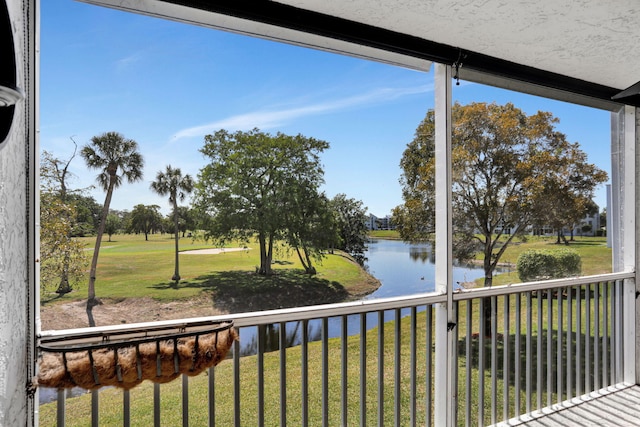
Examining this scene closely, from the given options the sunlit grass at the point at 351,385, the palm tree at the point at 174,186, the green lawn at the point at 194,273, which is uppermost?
the palm tree at the point at 174,186

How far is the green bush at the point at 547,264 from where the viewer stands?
286cm

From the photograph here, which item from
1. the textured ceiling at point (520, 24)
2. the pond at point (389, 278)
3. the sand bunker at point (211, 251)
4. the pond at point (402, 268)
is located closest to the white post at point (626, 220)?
the textured ceiling at point (520, 24)

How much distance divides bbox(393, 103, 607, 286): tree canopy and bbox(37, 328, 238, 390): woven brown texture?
1368 mm

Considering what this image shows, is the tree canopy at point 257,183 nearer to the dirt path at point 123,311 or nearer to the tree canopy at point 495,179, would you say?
the dirt path at point 123,311

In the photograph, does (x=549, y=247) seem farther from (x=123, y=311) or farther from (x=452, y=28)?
(x=123, y=311)

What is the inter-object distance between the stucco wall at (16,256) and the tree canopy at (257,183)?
74 cm

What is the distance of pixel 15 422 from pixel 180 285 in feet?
2.45

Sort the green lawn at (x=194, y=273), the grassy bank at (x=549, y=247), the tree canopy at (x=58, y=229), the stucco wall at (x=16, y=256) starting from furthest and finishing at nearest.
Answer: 1. the grassy bank at (x=549, y=247)
2. the green lawn at (x=194, y=273)
3. the tree canopy at (x=58, y=229)
4. the stucco wall at (x=16, y=256)

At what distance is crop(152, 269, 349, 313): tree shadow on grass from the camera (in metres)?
1.88

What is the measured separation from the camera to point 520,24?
2.09 metres

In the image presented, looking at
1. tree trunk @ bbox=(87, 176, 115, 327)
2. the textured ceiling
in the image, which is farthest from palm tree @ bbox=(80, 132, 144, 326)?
the textured ceiling

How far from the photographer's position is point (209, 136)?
6.20 ft

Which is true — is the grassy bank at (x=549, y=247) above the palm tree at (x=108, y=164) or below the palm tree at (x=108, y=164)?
below

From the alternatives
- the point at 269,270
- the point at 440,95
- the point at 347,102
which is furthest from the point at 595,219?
the point at 269,270
